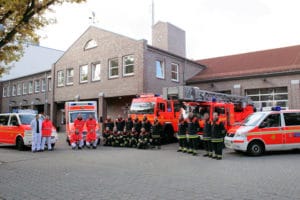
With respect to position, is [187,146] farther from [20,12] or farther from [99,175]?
[20,12]

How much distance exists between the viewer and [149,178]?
757cm

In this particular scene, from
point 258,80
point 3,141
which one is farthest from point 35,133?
point 258,80

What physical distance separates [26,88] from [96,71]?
15318 mm

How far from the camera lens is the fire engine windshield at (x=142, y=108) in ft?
54.4

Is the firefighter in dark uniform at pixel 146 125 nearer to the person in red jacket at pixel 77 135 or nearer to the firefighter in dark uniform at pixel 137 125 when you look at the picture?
the firefighter in dark uniform at pixel 137 125

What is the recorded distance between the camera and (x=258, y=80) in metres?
24.2

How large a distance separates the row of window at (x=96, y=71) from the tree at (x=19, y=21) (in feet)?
43.3

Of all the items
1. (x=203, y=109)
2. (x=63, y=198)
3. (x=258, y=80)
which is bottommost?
(x=63, y=198)

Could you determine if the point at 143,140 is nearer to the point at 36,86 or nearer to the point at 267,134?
the point at 267,134

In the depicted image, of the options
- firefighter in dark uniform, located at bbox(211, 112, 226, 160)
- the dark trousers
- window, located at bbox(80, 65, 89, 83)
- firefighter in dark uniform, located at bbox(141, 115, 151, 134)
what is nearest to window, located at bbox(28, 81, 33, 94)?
window, located at bbox(80, 65, 89, 83)

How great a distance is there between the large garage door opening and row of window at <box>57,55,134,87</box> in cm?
1039

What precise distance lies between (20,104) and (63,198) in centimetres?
3597

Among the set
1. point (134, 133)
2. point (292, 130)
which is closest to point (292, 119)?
point (292, 130)

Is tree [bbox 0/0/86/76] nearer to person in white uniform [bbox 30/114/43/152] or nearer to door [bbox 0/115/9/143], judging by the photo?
person in white uniform [bbox 30/114/43/152]
